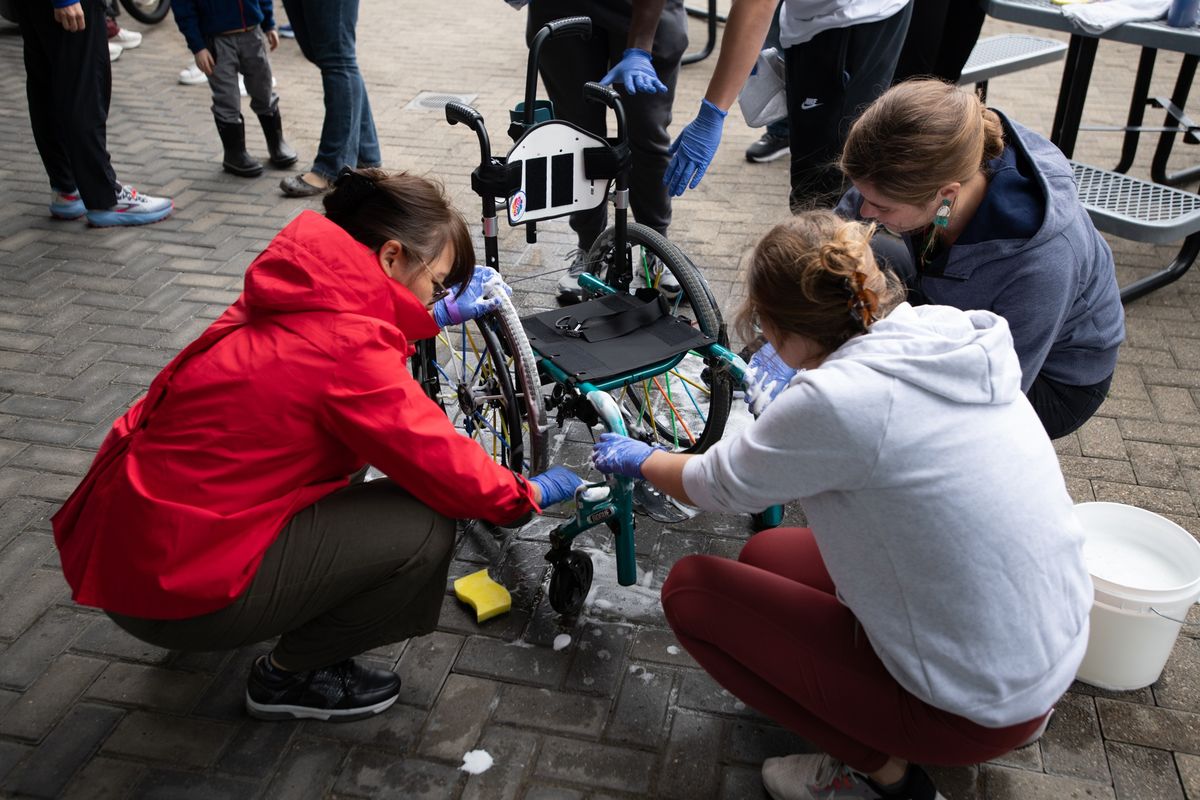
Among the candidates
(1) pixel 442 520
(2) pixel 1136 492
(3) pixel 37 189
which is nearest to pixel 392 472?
(1) pixel 442 520

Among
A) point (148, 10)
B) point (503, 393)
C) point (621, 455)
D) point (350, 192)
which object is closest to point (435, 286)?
point (350, 192)

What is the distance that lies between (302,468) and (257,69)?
Answer: 3467mm

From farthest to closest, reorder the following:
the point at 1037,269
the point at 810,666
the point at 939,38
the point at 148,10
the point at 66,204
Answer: the point at 148,10
the point at 66,204
the point at 939,38
the point at 1037,269
the point at 810,666

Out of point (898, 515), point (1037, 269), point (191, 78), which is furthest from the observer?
point (191, 78)

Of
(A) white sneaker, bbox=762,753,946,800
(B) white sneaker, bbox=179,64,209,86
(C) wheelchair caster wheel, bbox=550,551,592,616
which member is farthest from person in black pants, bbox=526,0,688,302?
(B) white sneaker, bbox=179,64,209,86

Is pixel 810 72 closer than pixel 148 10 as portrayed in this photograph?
Yes

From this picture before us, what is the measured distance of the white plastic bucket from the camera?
1984mm

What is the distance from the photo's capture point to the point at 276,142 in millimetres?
4926

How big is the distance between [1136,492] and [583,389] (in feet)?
5.30

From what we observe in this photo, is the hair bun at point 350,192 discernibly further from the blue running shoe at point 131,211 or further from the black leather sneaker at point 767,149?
the black leather sneaker at point 767,149

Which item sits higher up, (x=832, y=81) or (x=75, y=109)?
(x=832, y=81)

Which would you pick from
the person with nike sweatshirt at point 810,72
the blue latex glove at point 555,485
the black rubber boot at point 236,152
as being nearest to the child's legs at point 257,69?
the black rubber boot at point 236,152

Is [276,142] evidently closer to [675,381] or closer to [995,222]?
[675,381]

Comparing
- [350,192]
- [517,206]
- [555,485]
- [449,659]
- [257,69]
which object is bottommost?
[449,659]
